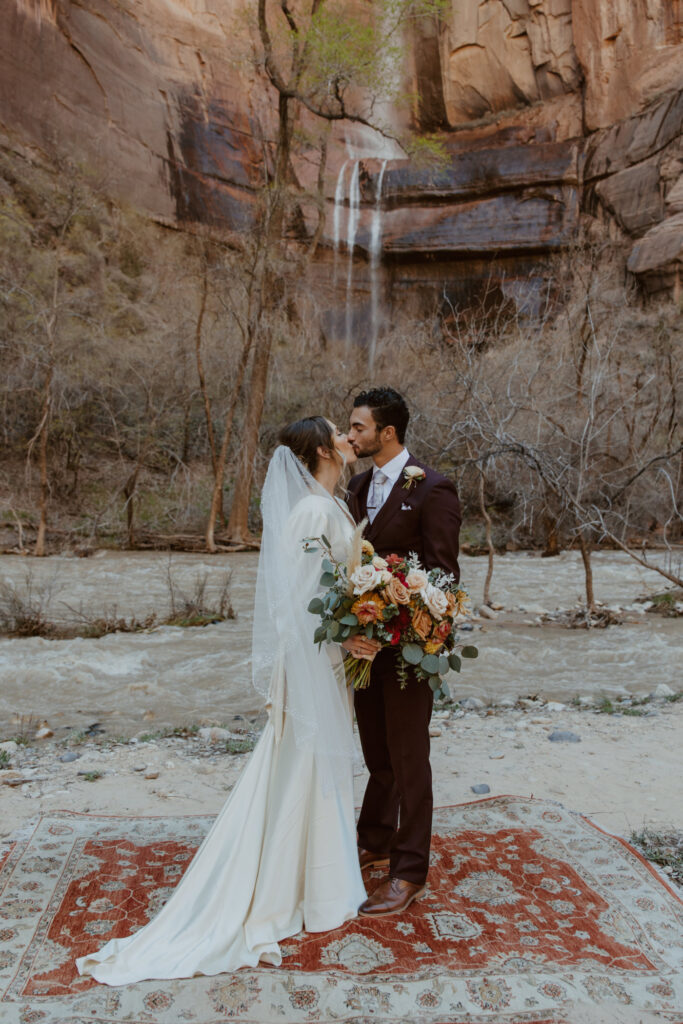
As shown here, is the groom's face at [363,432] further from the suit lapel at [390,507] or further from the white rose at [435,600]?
the white rose at [435,600]

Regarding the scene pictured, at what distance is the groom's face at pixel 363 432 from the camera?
9.96 ft

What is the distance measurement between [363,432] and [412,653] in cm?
89

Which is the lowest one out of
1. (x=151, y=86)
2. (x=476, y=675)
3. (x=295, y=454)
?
(x=476, y=675)

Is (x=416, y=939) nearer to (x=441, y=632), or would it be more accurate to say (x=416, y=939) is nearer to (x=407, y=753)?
(x=407, y=753)

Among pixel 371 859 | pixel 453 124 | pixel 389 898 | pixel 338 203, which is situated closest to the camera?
pixel 389 898

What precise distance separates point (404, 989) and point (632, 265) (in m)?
25.6

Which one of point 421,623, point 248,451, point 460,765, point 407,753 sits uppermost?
point 248,451

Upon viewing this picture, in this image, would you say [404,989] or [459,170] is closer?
[404,989]

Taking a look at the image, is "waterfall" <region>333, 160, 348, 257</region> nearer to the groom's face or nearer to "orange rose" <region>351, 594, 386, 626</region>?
the groom's face

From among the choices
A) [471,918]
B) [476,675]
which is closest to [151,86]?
[476,675]

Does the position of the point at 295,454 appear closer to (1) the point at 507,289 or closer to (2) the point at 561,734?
(2) the point at 561,734

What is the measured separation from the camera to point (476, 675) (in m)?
8.02

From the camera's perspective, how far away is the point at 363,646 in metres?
2.80

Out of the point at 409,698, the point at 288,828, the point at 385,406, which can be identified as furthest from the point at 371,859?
the point at 385,406
